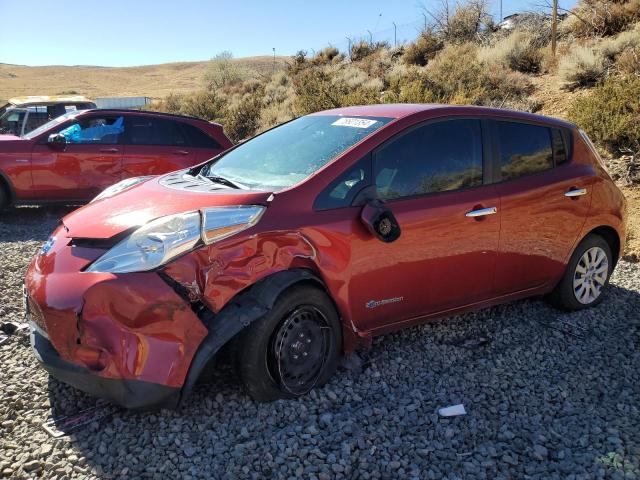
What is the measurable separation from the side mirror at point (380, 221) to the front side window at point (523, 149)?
4.04ft

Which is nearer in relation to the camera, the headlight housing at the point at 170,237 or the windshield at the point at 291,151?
the headlight housing at the point at 170,237

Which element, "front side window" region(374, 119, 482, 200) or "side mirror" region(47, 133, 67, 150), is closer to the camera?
"front side window" region(374, 119, 482, 200)

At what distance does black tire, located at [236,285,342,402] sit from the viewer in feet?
10.6

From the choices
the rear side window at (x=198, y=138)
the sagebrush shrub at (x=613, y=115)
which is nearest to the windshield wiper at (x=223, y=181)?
the rear side window at (x=198, y=138)

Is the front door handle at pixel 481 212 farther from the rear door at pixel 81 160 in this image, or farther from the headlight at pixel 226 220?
the rear door at pixel 81 160

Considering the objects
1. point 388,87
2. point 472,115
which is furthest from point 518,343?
point 388,87

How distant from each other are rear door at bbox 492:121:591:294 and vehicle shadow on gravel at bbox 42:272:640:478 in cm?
64

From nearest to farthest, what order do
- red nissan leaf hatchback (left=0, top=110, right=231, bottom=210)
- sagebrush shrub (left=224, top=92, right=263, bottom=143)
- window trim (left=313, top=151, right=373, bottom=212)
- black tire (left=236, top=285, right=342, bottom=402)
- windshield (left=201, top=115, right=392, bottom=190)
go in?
black tire (left=236, top=285, right=342, bottom=402) < window trim (left=313, top=151, right=373, bottom=212) < windshield (left=201, top=115, right=392, bottom=190) < red nissan leaf hatchback (left=0, top=110, right=231, bottom=210) < sagebrush shrub (left=224, top=92, right=263, bottom=143)

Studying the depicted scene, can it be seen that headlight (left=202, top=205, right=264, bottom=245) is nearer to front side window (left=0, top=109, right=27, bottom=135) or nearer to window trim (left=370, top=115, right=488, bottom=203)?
window trim (left=370, top=115, right=488, bottom=203)

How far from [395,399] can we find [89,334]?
181 cm

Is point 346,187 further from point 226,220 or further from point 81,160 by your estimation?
point 81,160

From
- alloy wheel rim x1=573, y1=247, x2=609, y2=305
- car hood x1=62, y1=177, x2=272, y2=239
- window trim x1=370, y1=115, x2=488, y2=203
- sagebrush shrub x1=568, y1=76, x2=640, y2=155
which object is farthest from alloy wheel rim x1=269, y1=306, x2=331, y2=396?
sagebrush shrub x1=568, y1=76, x2=640, y2=155

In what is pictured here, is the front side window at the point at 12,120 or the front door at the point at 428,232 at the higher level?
the front side window at the point at 12,120

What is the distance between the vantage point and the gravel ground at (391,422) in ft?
9.63
